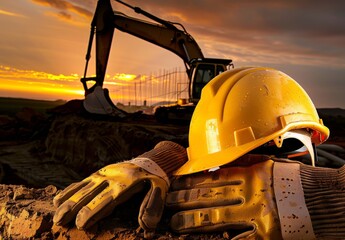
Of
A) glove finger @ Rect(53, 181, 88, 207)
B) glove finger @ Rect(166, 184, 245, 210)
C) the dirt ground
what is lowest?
the dirt ground

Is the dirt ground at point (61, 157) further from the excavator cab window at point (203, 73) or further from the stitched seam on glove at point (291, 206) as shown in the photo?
the excavator cab window at point (203, 73)

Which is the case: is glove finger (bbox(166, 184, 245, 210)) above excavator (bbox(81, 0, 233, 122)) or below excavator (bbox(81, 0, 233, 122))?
below

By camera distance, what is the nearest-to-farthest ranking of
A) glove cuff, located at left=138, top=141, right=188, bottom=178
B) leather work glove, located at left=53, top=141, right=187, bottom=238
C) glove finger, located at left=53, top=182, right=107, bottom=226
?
leather work glove, located at left=53, top=141, right=187, bottom=238, glove finger, located at left=53, top=182, right=107, bottom=226, glove cuff, located at left=138, top=141, right=188, bottom=178

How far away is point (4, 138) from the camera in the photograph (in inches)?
681

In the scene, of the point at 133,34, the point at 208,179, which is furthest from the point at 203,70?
the point at 208,179

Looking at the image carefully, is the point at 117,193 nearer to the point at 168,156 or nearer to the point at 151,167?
the point at 151,167

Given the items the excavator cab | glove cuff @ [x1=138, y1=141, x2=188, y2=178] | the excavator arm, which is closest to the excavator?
the excavator arm

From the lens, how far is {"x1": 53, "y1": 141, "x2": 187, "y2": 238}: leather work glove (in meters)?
2.25

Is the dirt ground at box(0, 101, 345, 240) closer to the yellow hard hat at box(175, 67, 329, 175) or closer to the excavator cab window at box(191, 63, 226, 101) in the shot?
the yellow hard hat at box(175, 67, 329, 175)

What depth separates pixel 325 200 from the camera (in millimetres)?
2057

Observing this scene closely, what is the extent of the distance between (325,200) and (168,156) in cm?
115

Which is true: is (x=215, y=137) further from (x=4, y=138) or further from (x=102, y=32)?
(x=4, y=138)

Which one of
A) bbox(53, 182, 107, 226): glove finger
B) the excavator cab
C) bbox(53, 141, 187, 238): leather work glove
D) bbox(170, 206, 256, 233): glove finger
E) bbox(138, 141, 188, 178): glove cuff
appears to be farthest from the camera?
the excavator cab

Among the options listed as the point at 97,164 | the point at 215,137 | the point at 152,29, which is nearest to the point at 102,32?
the point at 152,29
